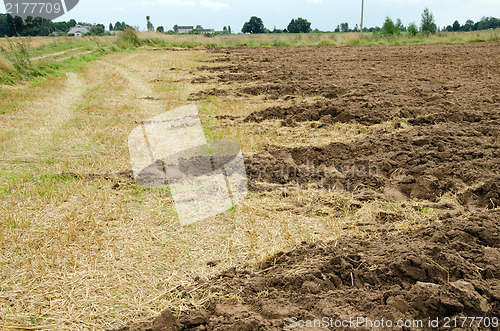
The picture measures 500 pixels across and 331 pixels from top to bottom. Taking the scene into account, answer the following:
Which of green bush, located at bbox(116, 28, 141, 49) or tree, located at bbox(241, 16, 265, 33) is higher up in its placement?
tree, located at bbox(241, 16, 265, 33)

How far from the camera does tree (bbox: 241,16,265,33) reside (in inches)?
3524

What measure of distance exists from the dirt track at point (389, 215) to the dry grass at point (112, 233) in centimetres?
28

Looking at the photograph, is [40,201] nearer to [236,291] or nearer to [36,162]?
[36,162]

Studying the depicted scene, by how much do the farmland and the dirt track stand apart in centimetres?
2

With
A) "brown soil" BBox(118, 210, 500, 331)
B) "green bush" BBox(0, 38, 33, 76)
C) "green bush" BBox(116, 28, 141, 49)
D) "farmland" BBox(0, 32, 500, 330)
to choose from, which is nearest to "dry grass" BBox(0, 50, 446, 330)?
"farmland" BBox(0, 32, 500, 330)

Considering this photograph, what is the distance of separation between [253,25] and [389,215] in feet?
305

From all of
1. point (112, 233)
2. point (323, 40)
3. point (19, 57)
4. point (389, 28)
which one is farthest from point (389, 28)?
point (112, 233)

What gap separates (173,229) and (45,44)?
114 feet

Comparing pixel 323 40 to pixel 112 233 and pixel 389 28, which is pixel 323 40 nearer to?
pixel 389 28

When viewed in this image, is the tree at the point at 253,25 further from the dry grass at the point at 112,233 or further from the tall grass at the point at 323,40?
the dry grass at the point at 112,233

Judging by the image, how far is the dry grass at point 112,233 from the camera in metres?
2.72

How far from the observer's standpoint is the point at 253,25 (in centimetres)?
8988

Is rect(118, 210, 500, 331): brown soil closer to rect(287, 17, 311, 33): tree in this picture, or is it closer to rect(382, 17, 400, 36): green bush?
rect(382, 17, 400, 36): green bush

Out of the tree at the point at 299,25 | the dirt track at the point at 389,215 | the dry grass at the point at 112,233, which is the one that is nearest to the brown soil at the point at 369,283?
the dirt track at the point at 389,215
